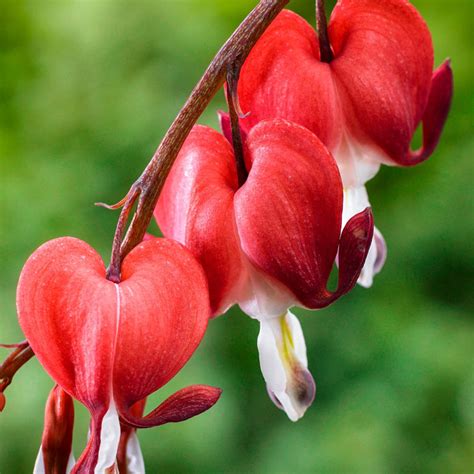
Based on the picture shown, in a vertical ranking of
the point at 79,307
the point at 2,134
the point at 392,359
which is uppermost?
the point at 79,307

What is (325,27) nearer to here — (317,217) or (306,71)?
(306,71)

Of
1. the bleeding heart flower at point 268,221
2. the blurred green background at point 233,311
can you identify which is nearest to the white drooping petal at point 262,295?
the bleeding heart flower at point 268,221

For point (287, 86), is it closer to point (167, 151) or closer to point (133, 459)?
point (167, 151)

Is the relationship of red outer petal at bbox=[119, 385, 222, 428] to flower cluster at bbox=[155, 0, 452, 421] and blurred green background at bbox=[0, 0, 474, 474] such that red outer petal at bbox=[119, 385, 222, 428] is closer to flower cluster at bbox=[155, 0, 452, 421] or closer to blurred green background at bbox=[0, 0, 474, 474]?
flower cluster at bbox=[155, 0, 452, 421]

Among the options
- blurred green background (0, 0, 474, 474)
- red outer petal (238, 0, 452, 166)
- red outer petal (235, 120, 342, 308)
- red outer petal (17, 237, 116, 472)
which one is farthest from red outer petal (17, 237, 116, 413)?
blurred green background (0, 0, 474, 474)

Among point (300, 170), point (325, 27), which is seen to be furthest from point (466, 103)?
point (300, 170)

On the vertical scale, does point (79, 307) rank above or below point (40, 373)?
above
